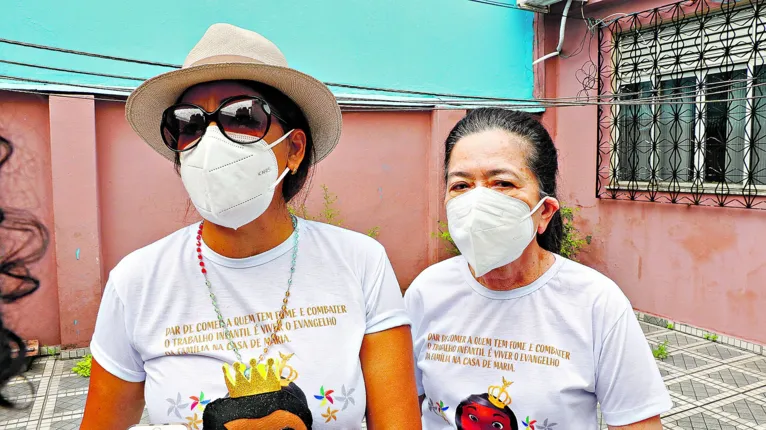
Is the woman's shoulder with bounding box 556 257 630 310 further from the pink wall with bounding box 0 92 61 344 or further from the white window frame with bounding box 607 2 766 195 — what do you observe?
the pink wall with bounding box 0 92 61 344

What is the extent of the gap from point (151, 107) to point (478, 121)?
95 centimetres

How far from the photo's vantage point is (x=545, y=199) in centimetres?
169

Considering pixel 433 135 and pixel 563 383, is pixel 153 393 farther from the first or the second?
pixel 433 135

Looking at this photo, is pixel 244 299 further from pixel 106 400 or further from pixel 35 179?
pixel 35 179

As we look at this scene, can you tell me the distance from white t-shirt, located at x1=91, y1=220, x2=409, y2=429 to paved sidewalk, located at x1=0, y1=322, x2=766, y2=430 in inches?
112

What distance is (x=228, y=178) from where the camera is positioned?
4.82 feet

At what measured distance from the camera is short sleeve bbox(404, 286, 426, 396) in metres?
1.69

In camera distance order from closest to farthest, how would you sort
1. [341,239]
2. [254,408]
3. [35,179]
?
1. [254,408]
2. [341,239]
3. [35,179]

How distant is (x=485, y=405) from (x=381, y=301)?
1.39 feet

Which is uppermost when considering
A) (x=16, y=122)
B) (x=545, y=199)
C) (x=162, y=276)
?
(x=16, y=122)

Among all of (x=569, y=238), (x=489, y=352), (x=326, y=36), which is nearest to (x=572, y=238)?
(x=569, y=238)

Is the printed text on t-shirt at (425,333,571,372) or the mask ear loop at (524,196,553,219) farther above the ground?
the mask ear loop at (524,196,553,219)

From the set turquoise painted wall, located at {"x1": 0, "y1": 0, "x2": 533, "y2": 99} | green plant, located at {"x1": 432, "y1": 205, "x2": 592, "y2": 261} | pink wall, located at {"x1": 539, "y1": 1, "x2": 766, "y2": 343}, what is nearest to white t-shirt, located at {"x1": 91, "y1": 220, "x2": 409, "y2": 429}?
turquoise painted wall, located at {"x1": 0, "y1": 0, "x2": 533, "y2": 99}

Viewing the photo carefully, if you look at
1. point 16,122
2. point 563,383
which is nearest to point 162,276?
point 563,383
